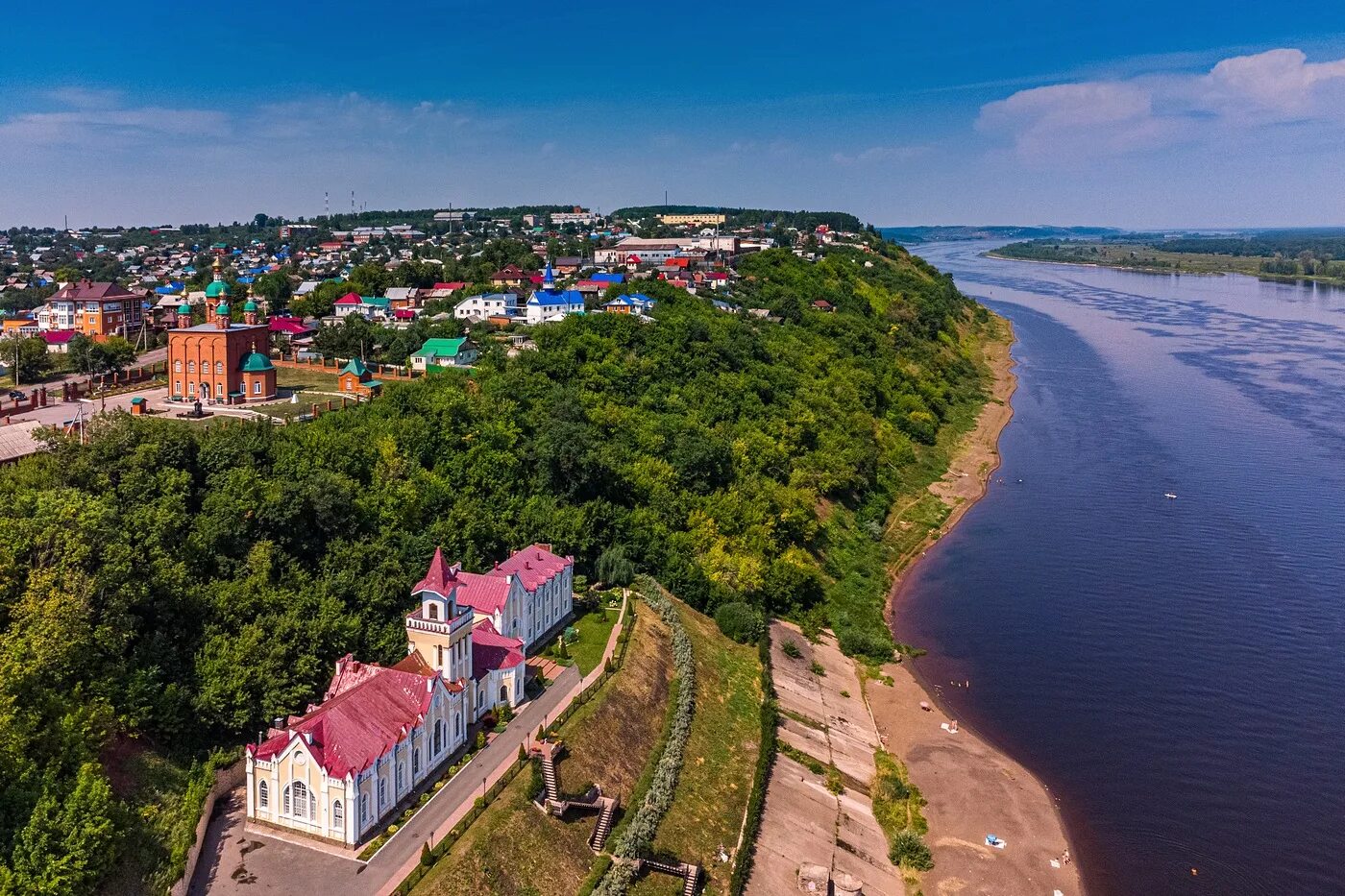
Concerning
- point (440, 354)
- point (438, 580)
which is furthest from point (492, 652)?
point (440, 354)

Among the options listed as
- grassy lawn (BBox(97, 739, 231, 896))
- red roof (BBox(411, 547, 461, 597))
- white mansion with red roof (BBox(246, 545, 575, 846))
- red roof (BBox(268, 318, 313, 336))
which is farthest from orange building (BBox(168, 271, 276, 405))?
grassy lawn (BBox(97, 739, 231, 896))

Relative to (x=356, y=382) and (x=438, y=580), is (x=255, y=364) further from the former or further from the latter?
(x=438, y=580)

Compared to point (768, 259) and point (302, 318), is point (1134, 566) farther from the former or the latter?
point (768, 259)

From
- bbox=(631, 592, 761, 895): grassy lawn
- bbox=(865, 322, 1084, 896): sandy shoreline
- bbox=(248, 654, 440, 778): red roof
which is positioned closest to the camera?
bbox=(248, 654, 440, 778): red roof

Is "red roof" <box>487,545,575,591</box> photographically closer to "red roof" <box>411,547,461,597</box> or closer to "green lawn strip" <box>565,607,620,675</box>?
"green lawn strip" <box>565,607,620,675</box>

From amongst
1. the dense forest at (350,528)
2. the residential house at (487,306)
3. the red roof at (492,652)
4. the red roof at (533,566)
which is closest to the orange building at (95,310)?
the residential house at (487,306)
